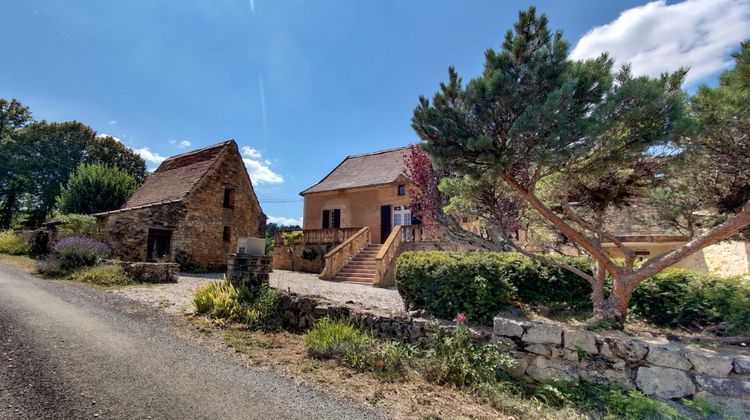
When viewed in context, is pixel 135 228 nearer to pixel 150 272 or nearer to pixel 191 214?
pixel 191 214

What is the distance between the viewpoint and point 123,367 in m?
4.26

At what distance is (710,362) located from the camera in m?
4.04

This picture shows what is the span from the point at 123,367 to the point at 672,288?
313 inches

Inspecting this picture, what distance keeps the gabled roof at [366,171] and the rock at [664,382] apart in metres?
13.9

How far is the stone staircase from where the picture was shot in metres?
12.7

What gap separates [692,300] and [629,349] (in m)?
1.64

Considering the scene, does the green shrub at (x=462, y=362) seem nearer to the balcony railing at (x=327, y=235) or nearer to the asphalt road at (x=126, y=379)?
the asphalt road at (x=126, y=379)

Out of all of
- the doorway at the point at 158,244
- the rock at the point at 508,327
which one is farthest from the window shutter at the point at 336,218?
the rock at the point at 508,327

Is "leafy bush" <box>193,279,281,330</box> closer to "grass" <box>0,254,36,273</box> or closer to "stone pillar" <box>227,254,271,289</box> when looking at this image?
"stone pillar" <box>227,254,271,289</box>

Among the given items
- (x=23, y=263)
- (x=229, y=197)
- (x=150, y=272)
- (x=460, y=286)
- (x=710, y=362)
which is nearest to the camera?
(x=710, y=362)

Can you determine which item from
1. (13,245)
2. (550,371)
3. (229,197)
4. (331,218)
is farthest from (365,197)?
(13,245)

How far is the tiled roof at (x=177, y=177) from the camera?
54.0 ft

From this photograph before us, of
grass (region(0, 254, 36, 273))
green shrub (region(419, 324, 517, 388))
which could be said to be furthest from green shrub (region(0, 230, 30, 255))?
green shrub (region(419, 324, 517, 388))

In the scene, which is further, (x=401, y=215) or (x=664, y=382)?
(x=401, y=215)
